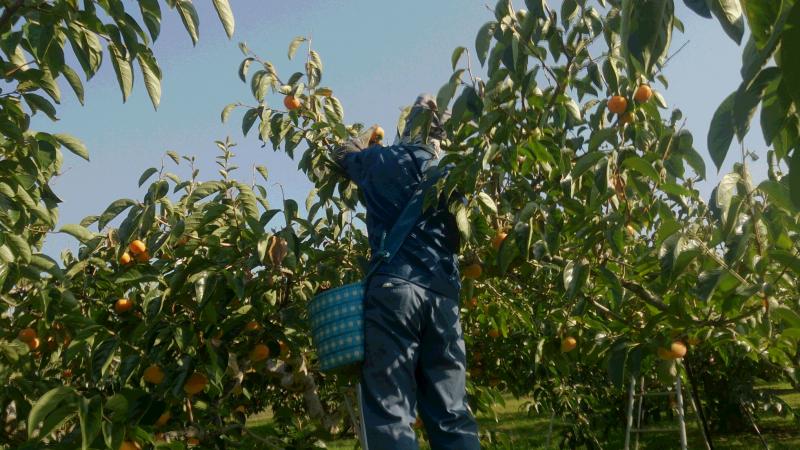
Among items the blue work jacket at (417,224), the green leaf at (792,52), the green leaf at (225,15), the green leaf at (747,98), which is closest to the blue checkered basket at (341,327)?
the blue work jacket at (417,224)

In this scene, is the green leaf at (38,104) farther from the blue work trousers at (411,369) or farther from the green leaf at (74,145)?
the blue work trousers at (411,369)

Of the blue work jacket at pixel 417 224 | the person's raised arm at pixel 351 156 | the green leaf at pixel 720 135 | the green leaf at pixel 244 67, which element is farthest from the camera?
the green leaf at pixel 244 67

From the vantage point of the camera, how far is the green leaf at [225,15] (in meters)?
1.22

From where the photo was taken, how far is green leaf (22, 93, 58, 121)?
191cm

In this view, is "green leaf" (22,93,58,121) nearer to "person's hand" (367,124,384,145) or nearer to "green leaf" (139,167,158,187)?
"green leaf" (139,167,158,187)

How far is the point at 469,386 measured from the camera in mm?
3240

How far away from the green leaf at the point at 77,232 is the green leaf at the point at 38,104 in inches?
18.7

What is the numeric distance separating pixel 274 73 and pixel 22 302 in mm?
1191

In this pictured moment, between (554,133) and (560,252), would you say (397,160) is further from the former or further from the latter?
(560,252)

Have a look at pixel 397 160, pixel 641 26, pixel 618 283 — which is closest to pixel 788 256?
pixel 618 283

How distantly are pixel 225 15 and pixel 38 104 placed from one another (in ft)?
3.16

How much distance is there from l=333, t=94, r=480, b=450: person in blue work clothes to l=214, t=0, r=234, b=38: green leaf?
0.97 meters

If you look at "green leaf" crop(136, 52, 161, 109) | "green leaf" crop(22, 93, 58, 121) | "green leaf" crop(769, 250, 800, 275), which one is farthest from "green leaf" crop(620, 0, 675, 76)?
"green leaf" crop(22, 93, 58, 121)

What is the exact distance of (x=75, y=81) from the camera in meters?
1.86
